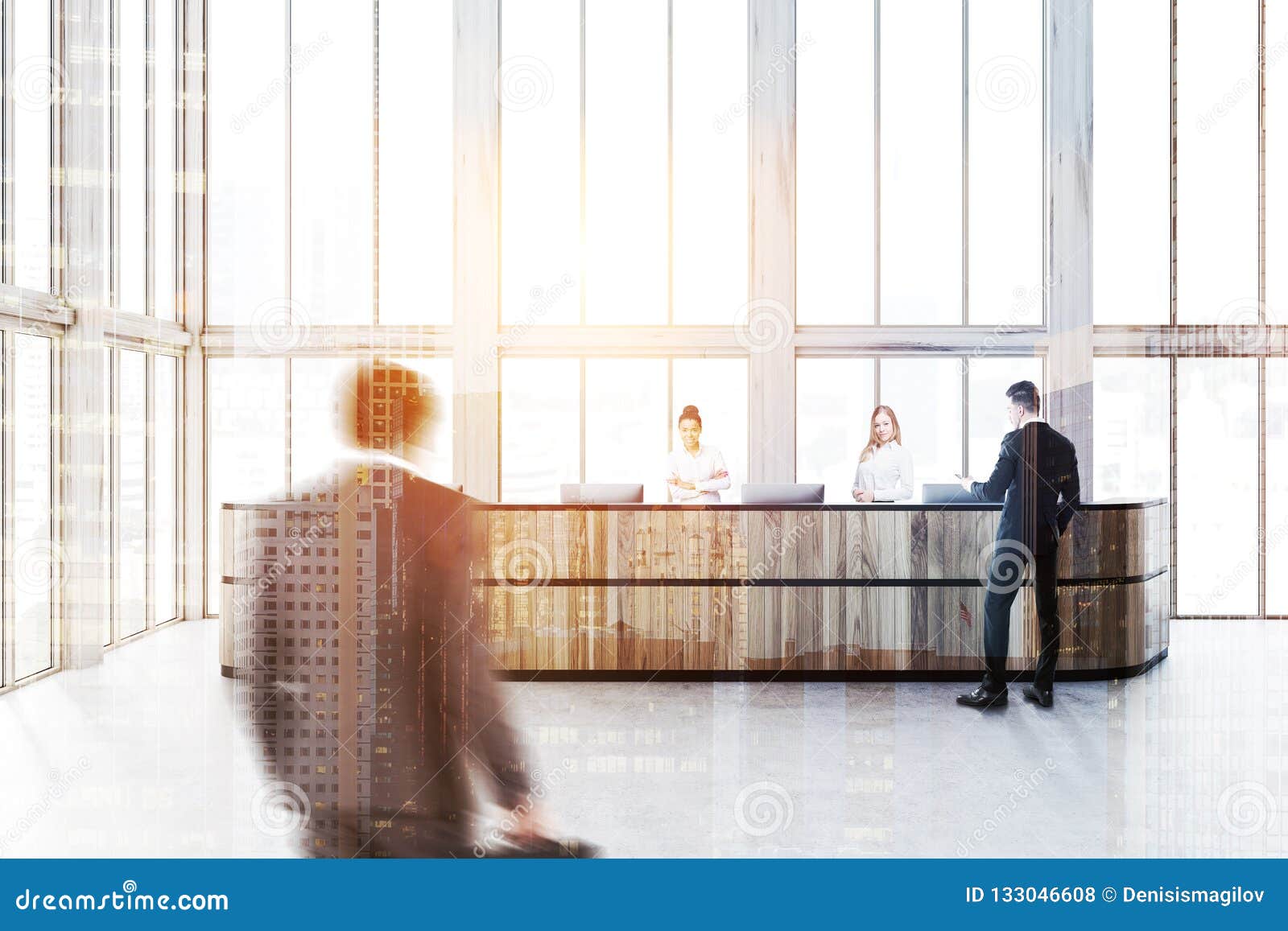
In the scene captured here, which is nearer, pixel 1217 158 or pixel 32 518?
pixel 32 518

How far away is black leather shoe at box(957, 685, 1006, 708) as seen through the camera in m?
4.08

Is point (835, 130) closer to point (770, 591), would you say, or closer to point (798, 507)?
point (798, 507)

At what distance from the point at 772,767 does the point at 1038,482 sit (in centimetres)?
200

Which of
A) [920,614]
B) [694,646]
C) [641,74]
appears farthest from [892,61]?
[694,646]

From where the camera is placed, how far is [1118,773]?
3.18 m

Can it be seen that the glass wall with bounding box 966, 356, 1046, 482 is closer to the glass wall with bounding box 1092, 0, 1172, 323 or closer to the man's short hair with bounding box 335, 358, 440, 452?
the glass wall with bounding box 1092, 0, 1172, 323

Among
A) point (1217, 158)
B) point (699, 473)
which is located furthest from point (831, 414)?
point (1217, 158)

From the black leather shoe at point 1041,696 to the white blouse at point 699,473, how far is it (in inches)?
88.3

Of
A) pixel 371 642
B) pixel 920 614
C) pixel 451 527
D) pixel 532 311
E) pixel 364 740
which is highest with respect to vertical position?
pixel 532 311

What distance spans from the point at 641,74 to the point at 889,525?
4.82 metres

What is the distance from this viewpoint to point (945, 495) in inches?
183

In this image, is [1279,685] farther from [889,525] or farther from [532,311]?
[532,311]

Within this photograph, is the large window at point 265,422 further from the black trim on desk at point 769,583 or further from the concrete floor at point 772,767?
the black trim on desk at point 769,583

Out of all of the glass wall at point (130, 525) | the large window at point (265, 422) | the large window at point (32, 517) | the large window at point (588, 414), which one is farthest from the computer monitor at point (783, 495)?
the large window at point (32, 517)
